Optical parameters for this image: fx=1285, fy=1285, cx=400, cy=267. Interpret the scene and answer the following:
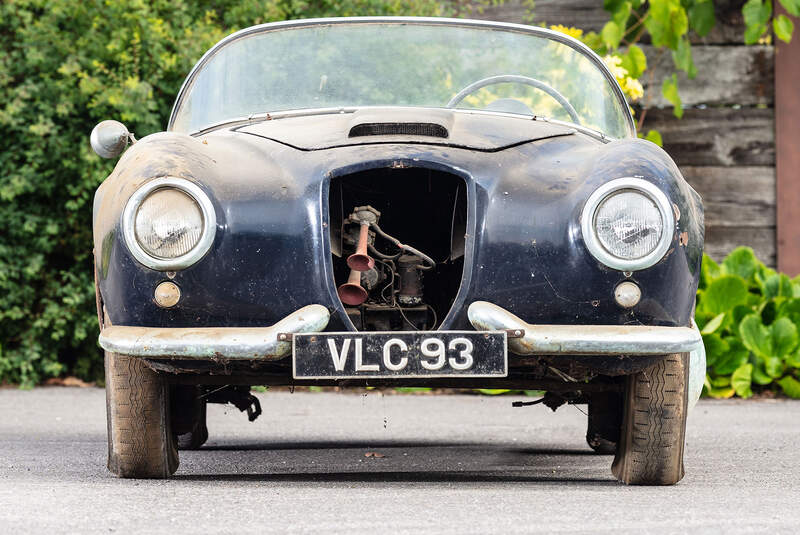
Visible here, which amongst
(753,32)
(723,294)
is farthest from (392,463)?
(753,32)

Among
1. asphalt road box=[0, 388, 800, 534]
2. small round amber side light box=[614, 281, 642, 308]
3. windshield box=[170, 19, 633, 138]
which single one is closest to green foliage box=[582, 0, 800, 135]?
asphalt road box=[0, 388, 800, 534]

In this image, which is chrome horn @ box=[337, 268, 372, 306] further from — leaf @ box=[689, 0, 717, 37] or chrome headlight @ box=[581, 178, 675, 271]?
leaf @ box=[689, 0, 717, 37]

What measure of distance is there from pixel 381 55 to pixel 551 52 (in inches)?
27.2

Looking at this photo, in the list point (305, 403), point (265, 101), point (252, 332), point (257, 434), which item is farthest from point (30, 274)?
point (252, 332)

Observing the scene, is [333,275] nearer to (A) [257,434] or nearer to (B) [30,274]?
(A) [257,434]

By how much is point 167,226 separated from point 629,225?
1.30 m

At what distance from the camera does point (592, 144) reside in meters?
4.14

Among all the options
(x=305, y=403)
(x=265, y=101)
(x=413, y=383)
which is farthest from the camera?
(x=305, y=403)

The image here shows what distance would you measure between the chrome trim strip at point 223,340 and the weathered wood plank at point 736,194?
6.46 m

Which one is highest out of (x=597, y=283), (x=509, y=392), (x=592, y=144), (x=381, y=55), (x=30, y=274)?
(x=381, y=55)

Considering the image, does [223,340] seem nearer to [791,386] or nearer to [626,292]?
[626,292]

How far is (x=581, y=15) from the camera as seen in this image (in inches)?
374

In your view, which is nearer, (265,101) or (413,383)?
(413,383)

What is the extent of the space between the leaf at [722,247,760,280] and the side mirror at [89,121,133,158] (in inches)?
196
